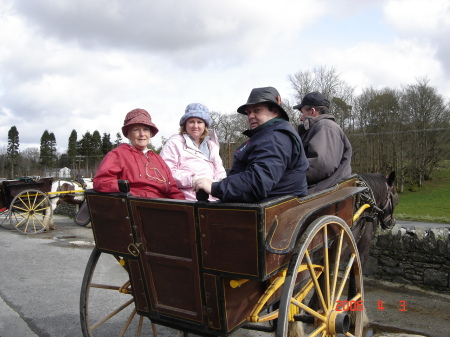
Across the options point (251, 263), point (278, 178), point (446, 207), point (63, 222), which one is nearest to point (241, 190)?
point (278, 178)

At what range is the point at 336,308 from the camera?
293 centimetres

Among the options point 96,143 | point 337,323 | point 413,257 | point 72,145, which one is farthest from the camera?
point 72,145

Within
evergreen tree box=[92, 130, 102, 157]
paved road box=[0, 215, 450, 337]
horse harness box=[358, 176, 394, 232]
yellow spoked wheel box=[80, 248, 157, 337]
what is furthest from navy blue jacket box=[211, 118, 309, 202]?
evergreen tree box=[92, 130, 102, 157]

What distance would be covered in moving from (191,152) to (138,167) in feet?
2.11

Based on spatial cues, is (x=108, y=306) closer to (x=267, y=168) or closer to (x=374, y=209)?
(x=374, y=209)

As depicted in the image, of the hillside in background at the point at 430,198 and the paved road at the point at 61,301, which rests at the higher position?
the paved road at the point at 61,301

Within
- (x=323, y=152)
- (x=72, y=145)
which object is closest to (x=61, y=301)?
(x=323, y=152)

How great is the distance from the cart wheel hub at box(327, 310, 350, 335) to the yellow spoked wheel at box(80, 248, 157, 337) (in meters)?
1.47

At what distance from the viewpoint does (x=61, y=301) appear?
512 centimetres

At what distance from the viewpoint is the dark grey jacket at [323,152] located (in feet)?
12.4

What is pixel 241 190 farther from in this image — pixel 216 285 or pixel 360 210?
pixel 360 210

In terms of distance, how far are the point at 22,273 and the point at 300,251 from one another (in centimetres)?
578

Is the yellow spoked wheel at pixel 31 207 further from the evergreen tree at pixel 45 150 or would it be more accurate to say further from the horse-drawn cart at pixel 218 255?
the evergreen tree at pixel 45 150

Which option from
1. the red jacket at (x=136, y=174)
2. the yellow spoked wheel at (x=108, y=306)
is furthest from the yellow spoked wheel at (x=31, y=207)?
the red jacket at (x=136, y=174)
